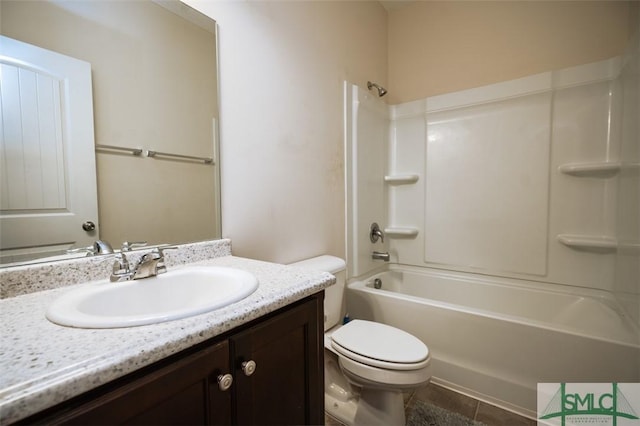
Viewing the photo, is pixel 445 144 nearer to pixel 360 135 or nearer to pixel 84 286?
pixel 360 135

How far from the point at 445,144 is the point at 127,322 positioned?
2257 millimetres

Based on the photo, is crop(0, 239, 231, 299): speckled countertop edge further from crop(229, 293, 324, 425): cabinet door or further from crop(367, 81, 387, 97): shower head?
crop(367, 81, 387, 97): shower head

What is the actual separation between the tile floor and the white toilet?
5.9 inches

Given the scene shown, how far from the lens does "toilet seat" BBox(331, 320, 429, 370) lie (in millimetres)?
1135

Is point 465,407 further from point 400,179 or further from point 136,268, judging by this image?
point 136,268

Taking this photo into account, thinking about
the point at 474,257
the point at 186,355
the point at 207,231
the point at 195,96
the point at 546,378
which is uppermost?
the point at 195,96

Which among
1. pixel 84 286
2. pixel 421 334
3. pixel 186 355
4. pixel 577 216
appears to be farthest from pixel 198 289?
pixel 577 216

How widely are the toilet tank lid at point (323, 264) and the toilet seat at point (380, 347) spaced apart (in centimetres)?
29

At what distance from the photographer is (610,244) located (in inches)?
65.2

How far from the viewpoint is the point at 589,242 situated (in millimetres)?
1713

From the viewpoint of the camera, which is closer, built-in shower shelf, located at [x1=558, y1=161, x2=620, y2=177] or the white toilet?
the white toilet

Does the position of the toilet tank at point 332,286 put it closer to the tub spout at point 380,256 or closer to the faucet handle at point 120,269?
the tub spout at point 380,256
